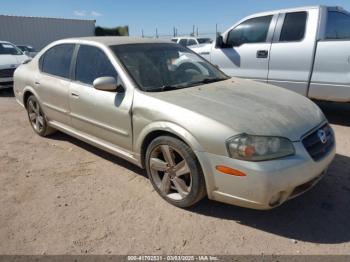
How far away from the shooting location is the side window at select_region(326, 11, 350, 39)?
5574 millimetres

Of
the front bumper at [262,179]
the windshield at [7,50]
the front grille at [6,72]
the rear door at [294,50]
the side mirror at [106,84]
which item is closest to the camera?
the front bumper at [262,179]

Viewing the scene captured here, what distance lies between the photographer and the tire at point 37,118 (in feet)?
17.2

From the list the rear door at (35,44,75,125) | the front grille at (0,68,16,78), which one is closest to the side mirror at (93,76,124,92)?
the rear door at (35,44,75,125)

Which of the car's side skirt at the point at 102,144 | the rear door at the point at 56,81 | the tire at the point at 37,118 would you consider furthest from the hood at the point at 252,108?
the tire at the point at 37,118

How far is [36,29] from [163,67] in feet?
90.7

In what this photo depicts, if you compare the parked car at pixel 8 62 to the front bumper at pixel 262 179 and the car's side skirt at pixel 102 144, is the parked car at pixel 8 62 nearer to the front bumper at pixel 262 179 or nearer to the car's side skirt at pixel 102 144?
the car's side skirt at pixel 102 144

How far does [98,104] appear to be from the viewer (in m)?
3.77

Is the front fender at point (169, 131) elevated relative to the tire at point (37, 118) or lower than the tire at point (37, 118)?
elevated

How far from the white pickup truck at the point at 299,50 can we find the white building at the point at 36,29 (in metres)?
24.9

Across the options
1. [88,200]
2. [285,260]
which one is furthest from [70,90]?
[285,260]

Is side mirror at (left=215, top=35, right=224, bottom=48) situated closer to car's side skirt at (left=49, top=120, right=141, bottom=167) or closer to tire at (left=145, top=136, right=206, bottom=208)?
car's side skirt at (left=49, top=120, right=141, bottom=167)

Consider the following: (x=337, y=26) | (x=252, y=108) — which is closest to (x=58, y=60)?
(x=252, y=108)

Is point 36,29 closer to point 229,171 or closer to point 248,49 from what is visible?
point 248,49

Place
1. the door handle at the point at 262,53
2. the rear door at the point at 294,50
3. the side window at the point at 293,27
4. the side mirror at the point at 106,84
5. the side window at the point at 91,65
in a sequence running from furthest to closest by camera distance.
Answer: the door handle at the point at 262,53 → the side window at the point at 293,27 → the rear door at the point at 294,50 → the side window at the point at 91,65 → the side mirror at the point at 106,84
